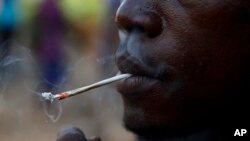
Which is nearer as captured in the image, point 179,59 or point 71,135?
point 179,59

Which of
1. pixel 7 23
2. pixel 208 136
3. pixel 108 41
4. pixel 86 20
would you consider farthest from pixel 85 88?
pixel 7 23

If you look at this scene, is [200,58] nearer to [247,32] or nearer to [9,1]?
[247,32]

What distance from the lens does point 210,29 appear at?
125 centimetres

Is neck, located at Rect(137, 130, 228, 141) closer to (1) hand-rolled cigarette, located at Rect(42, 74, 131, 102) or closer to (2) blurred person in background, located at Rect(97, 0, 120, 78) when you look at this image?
(1) hand-rolled cigarette, located at Rect(42, 74, 131, 102)

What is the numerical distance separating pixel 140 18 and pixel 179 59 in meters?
0.11

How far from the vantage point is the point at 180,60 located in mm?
1240


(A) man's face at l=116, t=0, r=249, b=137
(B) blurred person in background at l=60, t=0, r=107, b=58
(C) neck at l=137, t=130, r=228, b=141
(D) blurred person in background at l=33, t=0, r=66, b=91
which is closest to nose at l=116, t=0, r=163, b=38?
(A) man's face at l=116, t=0, r=249, b=137

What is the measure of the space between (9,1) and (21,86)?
0.58 m

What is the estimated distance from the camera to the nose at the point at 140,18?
49.6 inches

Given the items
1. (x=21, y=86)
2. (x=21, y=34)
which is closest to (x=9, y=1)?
(x=21, y=34)

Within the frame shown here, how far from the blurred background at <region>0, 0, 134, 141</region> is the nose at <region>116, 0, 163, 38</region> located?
2344mm

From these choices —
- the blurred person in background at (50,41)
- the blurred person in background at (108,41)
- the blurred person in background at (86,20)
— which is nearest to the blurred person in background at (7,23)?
the blurred person in background at (50,41)

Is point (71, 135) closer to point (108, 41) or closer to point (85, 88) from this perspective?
point (85, 88)

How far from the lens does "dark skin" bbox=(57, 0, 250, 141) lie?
4.10 feet
